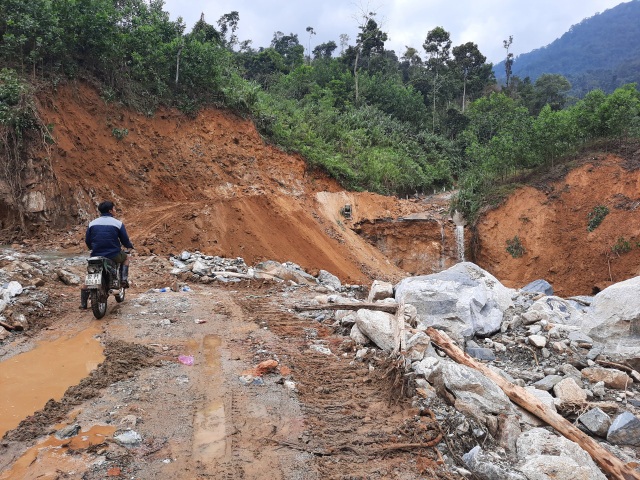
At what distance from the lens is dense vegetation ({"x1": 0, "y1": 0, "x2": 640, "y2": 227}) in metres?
12.9

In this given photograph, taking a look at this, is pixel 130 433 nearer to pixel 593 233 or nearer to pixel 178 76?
pixel 178 76

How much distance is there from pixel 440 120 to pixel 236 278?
29.9 meters

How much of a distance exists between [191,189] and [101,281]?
9.77 metres

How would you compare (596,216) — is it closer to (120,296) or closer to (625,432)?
(625,432)

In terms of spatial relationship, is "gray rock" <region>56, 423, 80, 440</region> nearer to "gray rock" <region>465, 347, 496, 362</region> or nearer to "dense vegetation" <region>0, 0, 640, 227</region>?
"gray rock" <region>465, 347, 496, 362</region>

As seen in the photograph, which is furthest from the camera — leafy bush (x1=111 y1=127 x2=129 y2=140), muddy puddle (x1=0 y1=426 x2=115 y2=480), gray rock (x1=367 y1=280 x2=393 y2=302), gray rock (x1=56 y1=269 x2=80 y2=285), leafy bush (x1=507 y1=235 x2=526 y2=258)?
leafy bush (x1=507 y1=235 x2=526 y2=258)

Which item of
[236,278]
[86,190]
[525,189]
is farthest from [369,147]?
[236,278]

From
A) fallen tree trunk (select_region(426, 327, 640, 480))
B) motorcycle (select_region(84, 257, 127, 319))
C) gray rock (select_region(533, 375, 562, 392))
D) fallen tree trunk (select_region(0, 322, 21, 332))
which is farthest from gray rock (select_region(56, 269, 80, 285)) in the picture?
gray rock (select_region(533, 375, 562, 392))

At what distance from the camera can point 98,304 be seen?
18.7ft

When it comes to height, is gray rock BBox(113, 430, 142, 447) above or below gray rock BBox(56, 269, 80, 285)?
below

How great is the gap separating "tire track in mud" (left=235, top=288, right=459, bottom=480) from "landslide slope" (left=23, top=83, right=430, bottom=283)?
8.01m

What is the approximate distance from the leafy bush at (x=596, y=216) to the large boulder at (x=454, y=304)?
11911mm

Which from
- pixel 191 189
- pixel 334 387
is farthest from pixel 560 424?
pixel 191 189

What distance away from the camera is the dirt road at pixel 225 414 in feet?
8.98
